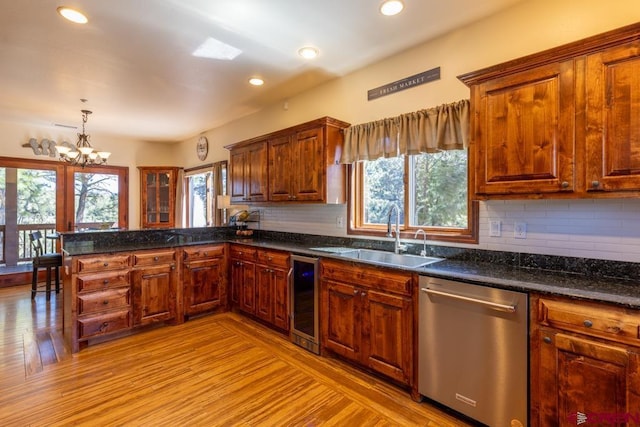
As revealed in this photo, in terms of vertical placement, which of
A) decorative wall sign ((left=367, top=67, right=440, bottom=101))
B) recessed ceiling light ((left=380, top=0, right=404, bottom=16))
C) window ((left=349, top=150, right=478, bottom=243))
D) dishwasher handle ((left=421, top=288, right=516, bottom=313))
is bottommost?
dishwasher handle ((left=421, top=288, right=516, bottom=313))

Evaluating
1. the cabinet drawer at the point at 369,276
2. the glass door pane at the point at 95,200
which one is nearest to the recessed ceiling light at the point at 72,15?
the cabinet drawer at the point at 369,276

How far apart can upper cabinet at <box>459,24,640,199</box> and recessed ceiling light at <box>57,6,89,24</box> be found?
113 inches

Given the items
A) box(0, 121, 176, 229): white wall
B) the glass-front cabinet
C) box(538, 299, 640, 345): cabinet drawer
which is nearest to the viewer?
box(538, 299, 640, 345): cabinet drawer

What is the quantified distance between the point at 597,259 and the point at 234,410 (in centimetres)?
253

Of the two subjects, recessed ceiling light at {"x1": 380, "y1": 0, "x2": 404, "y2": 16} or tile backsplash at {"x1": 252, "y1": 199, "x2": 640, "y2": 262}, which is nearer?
tile backsplash at {"x1": 252, "y1": 199, "x2": 640, "y2": 262}

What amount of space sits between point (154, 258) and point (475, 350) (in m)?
3.13

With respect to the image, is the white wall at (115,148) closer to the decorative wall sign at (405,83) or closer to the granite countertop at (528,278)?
the granite countertop at (528,278)

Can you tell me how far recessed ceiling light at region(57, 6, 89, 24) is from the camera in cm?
229

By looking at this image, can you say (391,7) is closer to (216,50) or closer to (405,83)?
(405,83)

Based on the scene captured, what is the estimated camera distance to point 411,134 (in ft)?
8.95

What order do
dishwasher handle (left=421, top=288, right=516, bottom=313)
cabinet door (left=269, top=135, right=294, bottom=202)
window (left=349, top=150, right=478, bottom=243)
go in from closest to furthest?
dishwasher handle (left=421, top=288, right=516, bottom=313) → window (left=349, top=150, right=478, bottom=243) → cabinet door (left=269, top=135, right=294, bottom=202)

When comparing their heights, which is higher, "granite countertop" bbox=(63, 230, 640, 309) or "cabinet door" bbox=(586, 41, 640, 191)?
"cabinet door" bbox=(586, 41, 640, 191)

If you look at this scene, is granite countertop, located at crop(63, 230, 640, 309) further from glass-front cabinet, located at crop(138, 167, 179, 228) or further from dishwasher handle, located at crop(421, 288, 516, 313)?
glass-front cabinet, located at crop(138, 167, 179, 228)

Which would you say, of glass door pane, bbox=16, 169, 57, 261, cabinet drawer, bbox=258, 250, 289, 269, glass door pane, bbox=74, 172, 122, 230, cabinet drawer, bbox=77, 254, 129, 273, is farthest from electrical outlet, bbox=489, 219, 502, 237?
glass door pane, bbox=16, 169, 57, 261
